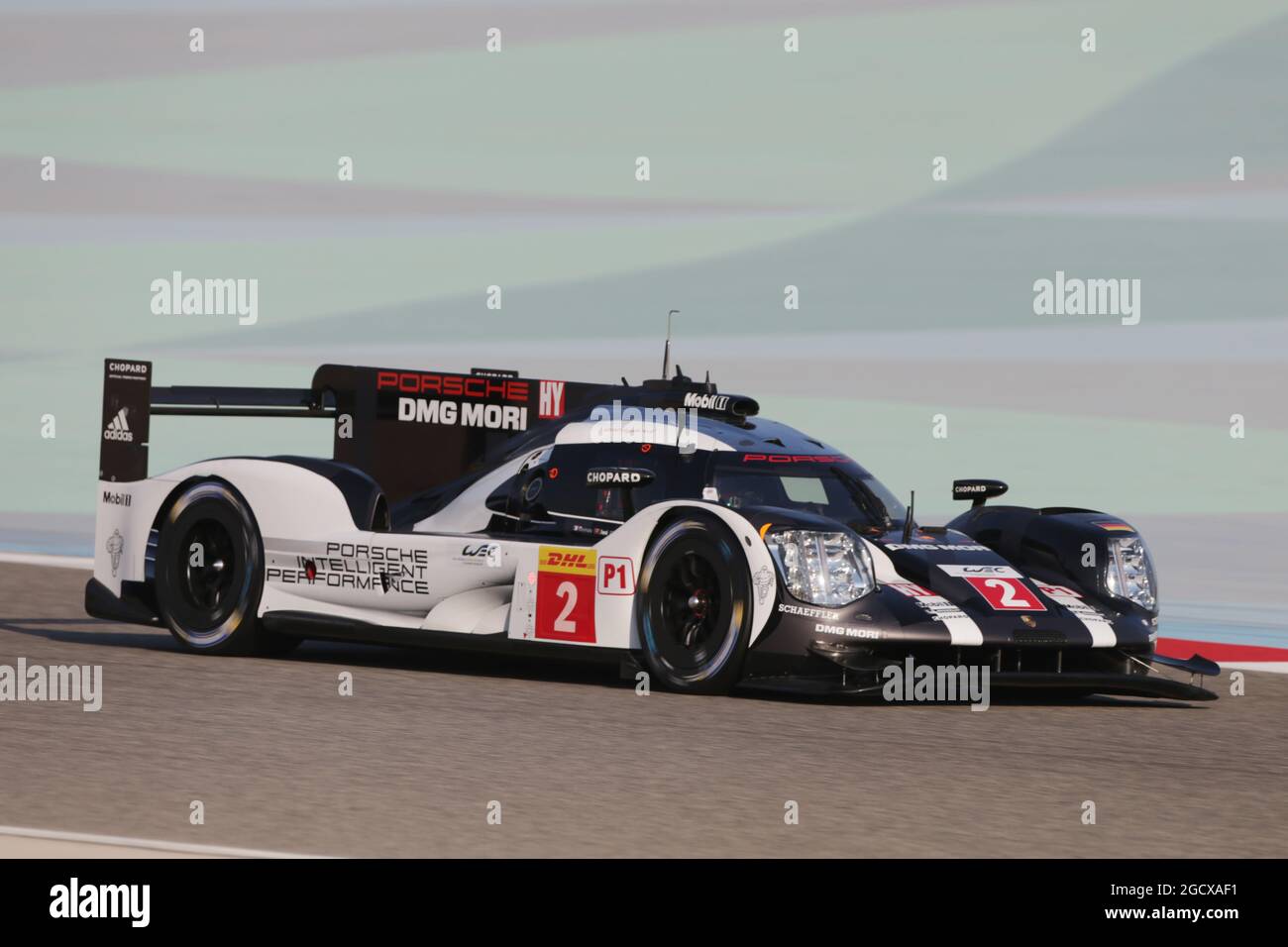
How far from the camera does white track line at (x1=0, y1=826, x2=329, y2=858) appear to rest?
5059 millimetres

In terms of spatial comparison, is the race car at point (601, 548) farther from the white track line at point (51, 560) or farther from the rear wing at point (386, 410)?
the white track line at point (51, 560)

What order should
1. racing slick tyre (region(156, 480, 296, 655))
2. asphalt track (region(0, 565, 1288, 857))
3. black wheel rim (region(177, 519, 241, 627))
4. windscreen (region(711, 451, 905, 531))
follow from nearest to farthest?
asphalt track (region(0, 565, 1288, 857)) < windscreen (region(711, 451, 905, 531)) < racing slick tyre (region(156, 480, 296, 655)) < black wheel rim (region(177, 519, 241, 627))

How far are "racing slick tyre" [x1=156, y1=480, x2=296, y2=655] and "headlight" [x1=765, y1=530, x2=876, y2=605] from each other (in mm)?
3243

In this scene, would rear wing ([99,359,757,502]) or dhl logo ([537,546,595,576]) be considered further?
rear wing ([99,359,757,502])

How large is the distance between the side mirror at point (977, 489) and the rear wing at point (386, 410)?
6.42ft

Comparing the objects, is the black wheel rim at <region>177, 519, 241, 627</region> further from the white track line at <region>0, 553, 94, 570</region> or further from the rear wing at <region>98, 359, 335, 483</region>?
the white track line at <region>0, 553, 94, 570</region>

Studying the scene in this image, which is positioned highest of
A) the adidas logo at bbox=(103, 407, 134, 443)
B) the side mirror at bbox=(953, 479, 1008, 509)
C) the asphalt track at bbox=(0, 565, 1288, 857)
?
the adidas logo at bbox=(103, 407, 134, 443)

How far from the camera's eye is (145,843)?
5180 mm

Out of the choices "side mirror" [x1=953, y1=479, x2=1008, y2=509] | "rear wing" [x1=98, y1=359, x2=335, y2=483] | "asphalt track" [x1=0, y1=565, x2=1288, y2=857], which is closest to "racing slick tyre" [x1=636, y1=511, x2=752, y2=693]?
"asphalt track" [x1=0, y1=565, x2=1288, y2=857]

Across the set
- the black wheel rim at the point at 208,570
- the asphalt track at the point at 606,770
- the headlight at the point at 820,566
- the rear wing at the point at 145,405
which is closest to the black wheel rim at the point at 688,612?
the asphalt track at the point at 606,770

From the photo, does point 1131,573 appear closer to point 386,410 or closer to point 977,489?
point 977,489

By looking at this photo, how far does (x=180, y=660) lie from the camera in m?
10.2

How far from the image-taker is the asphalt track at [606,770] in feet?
18.3
